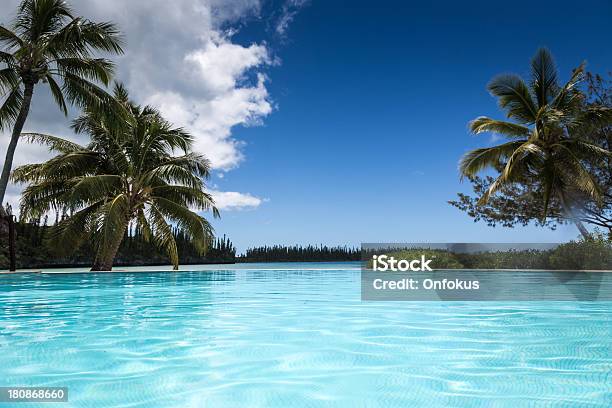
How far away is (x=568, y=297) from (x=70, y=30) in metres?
13.7

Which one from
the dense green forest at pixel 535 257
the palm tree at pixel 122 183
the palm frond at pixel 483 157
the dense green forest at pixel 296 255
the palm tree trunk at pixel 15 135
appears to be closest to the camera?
the palm tree trunk at pixel 15 135

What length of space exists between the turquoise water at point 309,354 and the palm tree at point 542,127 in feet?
32.3

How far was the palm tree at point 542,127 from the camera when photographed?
15227mm

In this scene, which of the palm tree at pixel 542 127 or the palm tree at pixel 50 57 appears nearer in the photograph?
the palm tree at pixel 50 57

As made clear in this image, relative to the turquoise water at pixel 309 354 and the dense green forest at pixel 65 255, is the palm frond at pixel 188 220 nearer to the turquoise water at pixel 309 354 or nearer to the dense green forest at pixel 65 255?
the dense green forest at pixel 65 255

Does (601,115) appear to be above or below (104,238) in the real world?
above

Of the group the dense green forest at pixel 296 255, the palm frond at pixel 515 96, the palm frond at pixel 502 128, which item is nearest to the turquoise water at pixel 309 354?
the palm frond at pixel 502 128

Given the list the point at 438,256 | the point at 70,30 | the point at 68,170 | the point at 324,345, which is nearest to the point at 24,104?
the point at 70,30

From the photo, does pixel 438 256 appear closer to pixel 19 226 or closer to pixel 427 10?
pixel 427 10

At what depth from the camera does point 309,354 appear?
147 inches

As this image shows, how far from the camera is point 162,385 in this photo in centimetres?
287

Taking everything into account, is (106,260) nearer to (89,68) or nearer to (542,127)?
(89,68)

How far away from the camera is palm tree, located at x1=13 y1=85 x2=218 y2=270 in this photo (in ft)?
47.0

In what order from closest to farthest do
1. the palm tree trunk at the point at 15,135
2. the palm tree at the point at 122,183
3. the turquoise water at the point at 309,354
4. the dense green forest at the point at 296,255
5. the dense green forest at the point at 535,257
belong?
1. the turquoise water at the point at 309,354
2. the palm tree trunk at the point at 15,135
3. the palm tree at the point at 122,183
4. the dense green forest at the point at 535,257
5. the dense green forest at the point at 296,255
